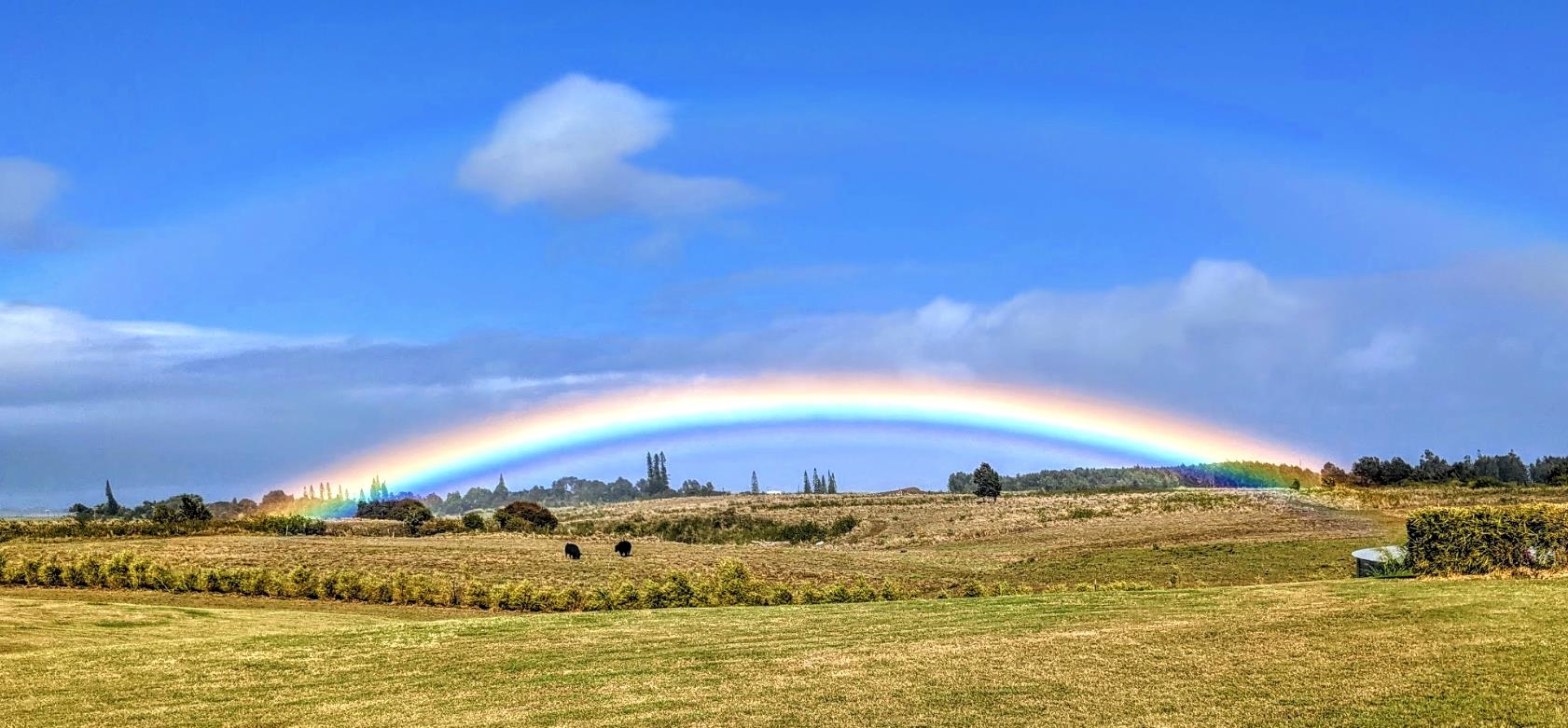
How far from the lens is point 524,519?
86.6 m

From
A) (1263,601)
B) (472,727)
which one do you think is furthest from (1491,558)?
(472,727)

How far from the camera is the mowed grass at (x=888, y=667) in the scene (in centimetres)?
1240

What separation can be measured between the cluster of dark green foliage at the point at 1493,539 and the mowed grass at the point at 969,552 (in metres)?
9.08

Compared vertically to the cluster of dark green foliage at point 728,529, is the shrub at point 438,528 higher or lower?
higher

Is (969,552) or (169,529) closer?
(969,552)

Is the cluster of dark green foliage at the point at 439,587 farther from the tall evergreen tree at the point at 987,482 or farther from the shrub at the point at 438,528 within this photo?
the tall evergreen tree at the point at 987,482

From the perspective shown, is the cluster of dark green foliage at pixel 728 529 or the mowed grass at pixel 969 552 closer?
the mowed grass at pixel 969 552

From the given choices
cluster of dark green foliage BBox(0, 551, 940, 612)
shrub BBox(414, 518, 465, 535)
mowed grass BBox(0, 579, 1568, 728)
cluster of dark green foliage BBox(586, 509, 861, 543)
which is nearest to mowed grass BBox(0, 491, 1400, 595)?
cluster of dark green foliage BBox(0, 551, 940, 612)

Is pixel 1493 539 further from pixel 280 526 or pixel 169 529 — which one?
pixel 280 526

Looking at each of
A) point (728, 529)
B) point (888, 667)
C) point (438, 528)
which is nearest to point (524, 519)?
point (438, 528)

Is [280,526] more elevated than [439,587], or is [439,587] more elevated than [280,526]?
[280,526]

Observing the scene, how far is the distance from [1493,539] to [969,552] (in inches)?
1466

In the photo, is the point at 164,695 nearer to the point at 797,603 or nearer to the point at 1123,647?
the point at 1123,647

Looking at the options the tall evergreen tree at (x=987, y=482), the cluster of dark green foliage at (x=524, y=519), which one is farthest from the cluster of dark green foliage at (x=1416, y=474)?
the cluster of dark green foliage at (x=524, y=519)
